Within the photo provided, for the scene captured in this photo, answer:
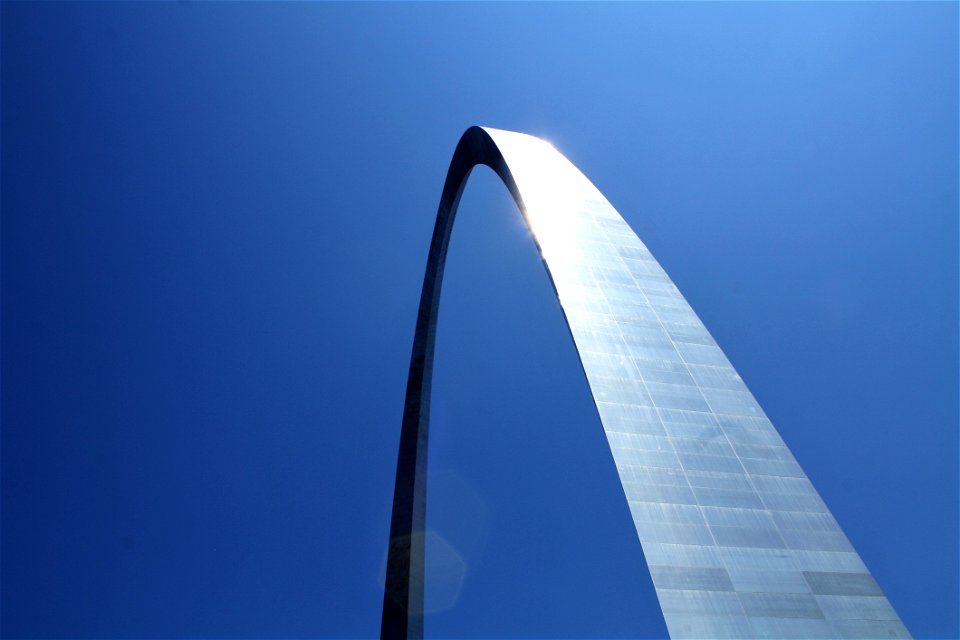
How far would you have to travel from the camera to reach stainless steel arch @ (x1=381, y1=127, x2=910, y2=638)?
317 inches

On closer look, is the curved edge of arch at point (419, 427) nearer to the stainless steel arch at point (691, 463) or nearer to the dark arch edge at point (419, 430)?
the dark arch edge at point (419, 430)

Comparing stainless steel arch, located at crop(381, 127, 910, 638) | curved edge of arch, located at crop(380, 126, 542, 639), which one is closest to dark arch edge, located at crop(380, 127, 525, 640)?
curved edge of arch, located at crop(380, 126, 542, 639)

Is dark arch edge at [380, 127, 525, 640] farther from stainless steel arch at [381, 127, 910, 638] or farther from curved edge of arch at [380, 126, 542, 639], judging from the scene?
stainless steel arch at [381, 127, 910, 638]

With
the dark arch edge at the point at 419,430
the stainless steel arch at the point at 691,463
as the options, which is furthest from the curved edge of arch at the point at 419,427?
the stainless steel arch at the point at 691,463

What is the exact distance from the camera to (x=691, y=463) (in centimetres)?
977

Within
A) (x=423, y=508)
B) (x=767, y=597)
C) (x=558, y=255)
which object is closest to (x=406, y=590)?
(x=423, y=508)

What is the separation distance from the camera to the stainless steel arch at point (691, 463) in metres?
8.05

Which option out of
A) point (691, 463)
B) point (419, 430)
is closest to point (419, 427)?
point (419, 430)

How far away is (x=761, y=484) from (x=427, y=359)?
16.6 meters

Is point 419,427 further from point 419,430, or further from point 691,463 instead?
point 691,463

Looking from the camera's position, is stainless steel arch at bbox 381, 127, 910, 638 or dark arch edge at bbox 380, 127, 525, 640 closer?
stainless steel arch at bbox 381, 127, 910, 638

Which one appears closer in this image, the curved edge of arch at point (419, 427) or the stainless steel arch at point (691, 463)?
the stainless steel arch at point (691, 463)

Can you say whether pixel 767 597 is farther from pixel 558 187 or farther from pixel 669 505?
pixel 558 187

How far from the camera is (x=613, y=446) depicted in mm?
9461
